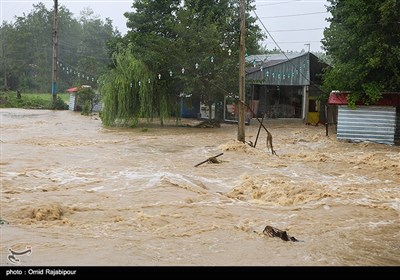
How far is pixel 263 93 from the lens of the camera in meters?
32.8

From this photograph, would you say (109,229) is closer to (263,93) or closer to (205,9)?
(205,9)

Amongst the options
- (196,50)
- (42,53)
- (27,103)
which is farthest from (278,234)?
(42,53)

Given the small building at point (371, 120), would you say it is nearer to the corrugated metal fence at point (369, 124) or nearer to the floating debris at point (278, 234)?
the corrugated metal fence at point (369, 124)

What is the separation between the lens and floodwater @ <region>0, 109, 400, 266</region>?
602 centimetres

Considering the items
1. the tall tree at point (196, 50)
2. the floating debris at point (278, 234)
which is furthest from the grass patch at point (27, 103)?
the floating debris at point (278, 234)

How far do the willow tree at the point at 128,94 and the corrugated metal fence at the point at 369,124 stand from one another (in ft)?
36.1

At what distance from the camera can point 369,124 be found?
67.0ft

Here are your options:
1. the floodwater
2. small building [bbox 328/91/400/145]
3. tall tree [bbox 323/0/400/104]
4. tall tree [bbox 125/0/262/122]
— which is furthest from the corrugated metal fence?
tall tree [bbox 125/0/262/122]

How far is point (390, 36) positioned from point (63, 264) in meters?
18.0

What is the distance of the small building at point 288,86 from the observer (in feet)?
97.8

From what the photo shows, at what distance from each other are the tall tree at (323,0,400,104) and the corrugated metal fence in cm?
70
